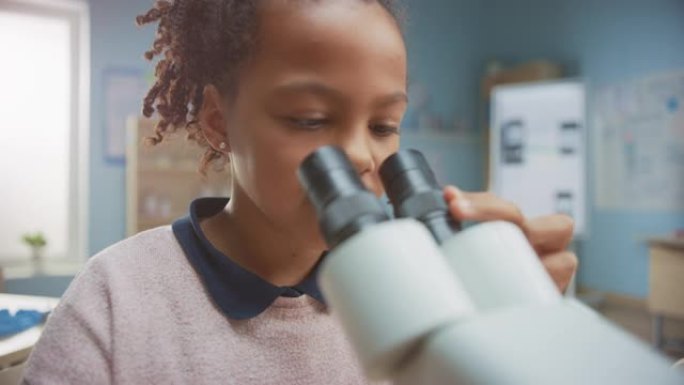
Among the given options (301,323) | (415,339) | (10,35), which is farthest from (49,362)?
(10,35)

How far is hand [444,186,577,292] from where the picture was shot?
0.40 metres

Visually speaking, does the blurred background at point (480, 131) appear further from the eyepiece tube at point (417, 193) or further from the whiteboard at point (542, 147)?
the eyepiece tube at point (417, 193)

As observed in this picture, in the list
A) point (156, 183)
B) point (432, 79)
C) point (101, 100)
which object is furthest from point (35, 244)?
point (432, 79)

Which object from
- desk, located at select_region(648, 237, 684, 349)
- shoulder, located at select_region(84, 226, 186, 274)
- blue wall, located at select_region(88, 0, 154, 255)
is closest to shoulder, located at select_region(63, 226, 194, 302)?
shoulder, located at select_region(84, 226, 186, 274)

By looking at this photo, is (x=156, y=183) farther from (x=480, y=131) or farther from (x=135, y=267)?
(x=135, y=267)

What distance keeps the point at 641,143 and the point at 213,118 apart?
3819 mm

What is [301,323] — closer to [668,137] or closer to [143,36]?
[143,36]

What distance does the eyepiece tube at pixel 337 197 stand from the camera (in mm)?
327

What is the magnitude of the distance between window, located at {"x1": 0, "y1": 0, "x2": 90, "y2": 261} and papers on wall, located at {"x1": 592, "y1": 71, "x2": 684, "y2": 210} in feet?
10.3

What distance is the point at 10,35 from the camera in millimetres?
2826

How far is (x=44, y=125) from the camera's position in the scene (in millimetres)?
3033

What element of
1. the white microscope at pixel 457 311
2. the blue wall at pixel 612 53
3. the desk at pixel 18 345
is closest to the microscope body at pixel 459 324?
the white microscope at pixel 457 311

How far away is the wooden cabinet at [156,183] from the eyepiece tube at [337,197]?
9.57 feet

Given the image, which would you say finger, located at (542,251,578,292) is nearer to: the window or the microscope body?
the microscope body
